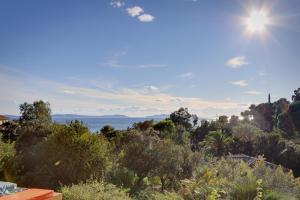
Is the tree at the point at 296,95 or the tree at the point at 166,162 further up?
the tree at the point at 296,95

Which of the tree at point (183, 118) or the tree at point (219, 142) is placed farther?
the tree at point (183, 118)

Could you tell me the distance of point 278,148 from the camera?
116ft

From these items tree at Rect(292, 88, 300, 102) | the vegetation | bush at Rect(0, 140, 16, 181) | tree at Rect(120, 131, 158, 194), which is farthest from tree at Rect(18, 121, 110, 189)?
tree at Rect(292, 88, 300, 102)

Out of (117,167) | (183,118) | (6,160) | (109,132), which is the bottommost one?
(117,167)

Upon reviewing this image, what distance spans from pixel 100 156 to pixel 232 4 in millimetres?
7648

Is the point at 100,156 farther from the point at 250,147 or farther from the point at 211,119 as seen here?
the point at 211,119

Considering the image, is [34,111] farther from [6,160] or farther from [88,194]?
[88,194]

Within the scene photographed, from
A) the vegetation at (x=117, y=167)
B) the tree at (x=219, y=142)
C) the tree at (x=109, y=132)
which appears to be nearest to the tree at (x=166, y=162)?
the vegetation at (x=117, y=167)

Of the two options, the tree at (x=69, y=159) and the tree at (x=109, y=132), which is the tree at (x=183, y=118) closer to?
the tree at (x=109, y=132)

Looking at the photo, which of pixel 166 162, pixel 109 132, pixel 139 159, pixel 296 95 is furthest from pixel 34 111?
pixel 296 95

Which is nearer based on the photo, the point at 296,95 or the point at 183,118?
the point at 183,118

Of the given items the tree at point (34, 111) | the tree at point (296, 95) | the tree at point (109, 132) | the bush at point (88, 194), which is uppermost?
the tree at point (296, 95)

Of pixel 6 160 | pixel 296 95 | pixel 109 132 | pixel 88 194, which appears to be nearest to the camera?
pixel 88 194

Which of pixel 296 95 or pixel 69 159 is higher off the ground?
pixel 296 95
